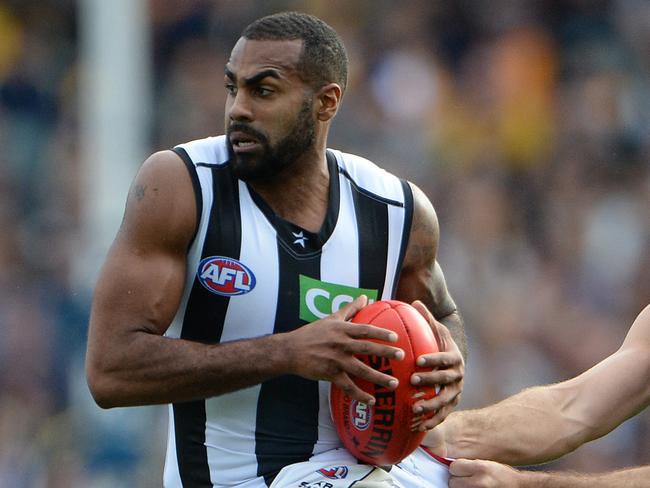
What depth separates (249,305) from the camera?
4945mm

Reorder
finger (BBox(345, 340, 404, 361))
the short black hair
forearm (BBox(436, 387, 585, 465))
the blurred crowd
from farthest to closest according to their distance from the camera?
the blurred crowd, forearm (BBox(436, 387, 585, 465)), the short black hair, finger (BBox(345, 340, 404, 361))

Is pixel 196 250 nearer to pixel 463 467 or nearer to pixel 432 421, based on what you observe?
pixel 432 421

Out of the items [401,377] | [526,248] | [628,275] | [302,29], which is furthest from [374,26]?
[401,377]

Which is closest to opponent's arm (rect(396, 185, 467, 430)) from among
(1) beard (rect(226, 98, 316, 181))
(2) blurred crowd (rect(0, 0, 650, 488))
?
(1) beard (rect(226, 98, 316, 181))

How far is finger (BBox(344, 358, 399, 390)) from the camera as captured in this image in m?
4.54

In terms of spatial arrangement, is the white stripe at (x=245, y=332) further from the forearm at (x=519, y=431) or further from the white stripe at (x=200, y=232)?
the forearm at (x=519, y=431)

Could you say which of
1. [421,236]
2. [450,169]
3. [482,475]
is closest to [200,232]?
[421,236]

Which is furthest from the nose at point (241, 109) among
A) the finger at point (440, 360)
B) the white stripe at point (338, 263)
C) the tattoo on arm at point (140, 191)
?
the finger at point (440, 360)

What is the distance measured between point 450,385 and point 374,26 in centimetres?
748

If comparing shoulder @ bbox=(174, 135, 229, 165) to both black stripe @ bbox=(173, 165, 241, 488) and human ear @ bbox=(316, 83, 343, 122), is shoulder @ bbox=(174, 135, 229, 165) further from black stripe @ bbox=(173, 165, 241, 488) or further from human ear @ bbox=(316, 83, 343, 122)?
human ear @ bbox=(316, 83, 343, 122)

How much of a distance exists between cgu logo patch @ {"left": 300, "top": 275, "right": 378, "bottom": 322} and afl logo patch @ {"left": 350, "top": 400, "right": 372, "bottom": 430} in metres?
0.39

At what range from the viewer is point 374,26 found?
39.0ft

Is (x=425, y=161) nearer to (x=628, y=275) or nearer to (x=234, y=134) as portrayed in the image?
(x=628, y=275)

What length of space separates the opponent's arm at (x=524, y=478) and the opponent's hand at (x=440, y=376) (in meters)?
0.39
